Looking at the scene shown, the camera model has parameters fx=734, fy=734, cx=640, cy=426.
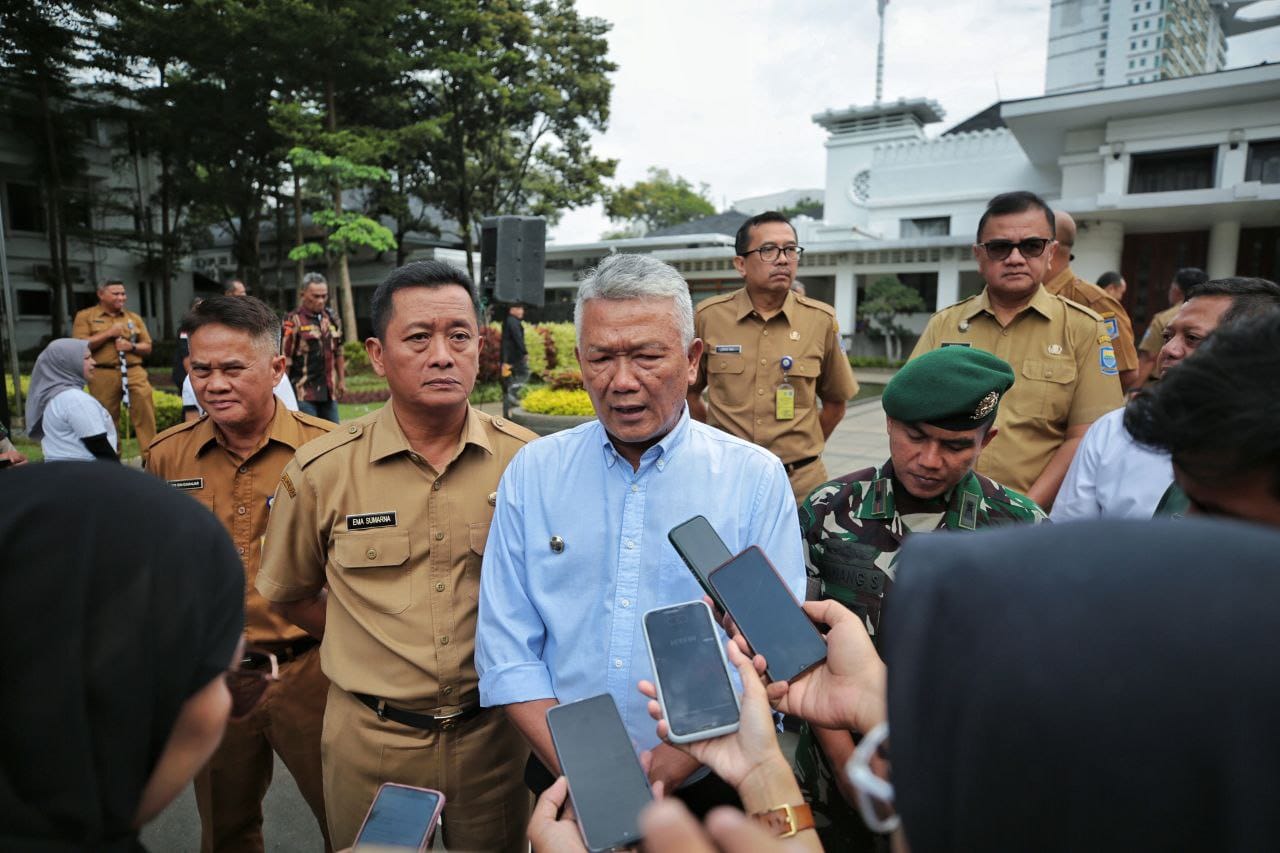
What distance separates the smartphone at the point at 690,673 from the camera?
1.33m

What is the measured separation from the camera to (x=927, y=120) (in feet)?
113

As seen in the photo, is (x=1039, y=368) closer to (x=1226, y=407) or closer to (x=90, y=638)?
(x=1226, y=407)

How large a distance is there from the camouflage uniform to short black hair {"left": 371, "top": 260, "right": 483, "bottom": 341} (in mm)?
1262

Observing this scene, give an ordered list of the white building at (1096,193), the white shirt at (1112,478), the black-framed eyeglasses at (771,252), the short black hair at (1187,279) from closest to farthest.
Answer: the white shirt at (1112,478)
the black-framed eyeglasses at (771,252)
the short black hair at (1187,279)
the white building at (1096,193)

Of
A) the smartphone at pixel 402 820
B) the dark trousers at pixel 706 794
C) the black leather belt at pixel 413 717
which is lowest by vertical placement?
the dark trousers at pixel 706 794

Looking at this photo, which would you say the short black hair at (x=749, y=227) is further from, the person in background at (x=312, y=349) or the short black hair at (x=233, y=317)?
the person in background at (x=312, y=349)

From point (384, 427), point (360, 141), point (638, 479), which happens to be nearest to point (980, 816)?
point (638, 479)

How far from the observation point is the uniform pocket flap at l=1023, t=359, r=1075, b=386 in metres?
3.14

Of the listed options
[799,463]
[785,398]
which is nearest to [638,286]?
[785,398]

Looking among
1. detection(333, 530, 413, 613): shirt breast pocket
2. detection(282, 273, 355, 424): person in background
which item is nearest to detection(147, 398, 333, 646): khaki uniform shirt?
detection(333, 530, 413, 613): shirt breast pocket

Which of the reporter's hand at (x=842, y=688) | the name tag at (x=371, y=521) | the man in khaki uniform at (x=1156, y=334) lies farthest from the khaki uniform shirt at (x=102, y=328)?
the man in khaki uniform at (x=1156, y=334)

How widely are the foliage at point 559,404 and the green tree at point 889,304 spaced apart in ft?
53.1

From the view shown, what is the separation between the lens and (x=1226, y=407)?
0.92 m

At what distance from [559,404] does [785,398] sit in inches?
214
